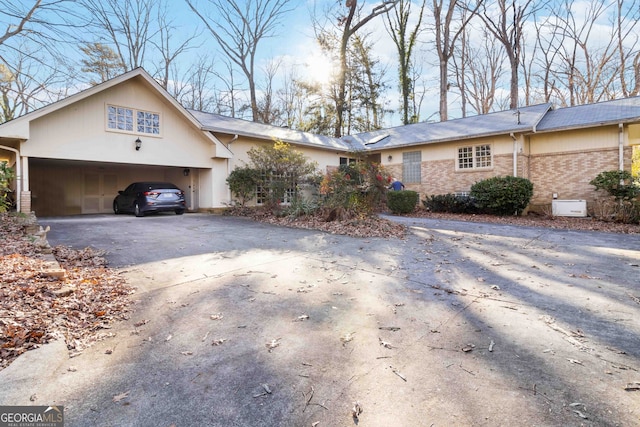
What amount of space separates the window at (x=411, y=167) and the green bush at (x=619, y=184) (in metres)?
7.38

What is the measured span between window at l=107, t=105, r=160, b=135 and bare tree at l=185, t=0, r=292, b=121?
14223mm

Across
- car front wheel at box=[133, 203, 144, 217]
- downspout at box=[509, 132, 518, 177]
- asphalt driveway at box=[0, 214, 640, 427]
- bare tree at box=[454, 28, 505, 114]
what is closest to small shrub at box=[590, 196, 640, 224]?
downspout at box=[509, 132, 518, 177]

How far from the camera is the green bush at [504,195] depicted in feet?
39.4

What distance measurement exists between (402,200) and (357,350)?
11.4m

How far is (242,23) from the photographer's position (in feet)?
76.1

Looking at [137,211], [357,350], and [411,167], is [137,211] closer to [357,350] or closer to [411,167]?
[357,350]

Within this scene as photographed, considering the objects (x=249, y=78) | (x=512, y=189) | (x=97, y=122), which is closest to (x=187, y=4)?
(x=249, y=78)

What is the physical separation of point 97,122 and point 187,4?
1631 cm

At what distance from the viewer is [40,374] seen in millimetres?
2197

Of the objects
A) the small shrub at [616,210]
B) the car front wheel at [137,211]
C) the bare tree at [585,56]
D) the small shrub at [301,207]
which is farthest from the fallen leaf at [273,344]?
the bare tree at [585,56]

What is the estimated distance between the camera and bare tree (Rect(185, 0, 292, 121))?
22609mm

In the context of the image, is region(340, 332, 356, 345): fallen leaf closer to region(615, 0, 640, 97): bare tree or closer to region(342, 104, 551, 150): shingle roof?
region(342, 104, 551, 150): shingle roof

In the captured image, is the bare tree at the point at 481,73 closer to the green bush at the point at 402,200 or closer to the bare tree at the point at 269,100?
the bare tree at the point at 269,100

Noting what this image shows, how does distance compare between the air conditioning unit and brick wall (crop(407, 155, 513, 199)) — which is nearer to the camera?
the air conditioning unit
